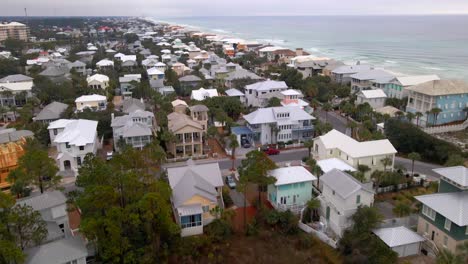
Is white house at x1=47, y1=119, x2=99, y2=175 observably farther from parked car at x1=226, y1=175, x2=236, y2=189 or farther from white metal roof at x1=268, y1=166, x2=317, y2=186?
white metal roof at x1=268, y1=166, x2=317, y2=186

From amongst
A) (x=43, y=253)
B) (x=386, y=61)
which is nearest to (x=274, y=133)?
(x=43, y=253)

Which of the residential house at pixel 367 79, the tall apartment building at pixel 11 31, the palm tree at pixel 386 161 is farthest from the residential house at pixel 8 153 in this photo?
the tall apartment building at pixel 11 31

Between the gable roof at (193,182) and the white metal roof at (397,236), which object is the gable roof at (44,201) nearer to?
the gable roof at (193,182)

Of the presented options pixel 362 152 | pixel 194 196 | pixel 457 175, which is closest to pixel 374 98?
pixel 362 152

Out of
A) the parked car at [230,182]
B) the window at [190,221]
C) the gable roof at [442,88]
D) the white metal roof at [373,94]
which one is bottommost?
the parked car at [230,182]

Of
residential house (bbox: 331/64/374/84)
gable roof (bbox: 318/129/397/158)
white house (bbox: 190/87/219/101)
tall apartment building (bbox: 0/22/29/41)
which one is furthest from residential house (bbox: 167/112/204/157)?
tall apartment building (bbox: 0/22/29/41)

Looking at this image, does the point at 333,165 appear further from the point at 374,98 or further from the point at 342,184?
the point at 374,98
